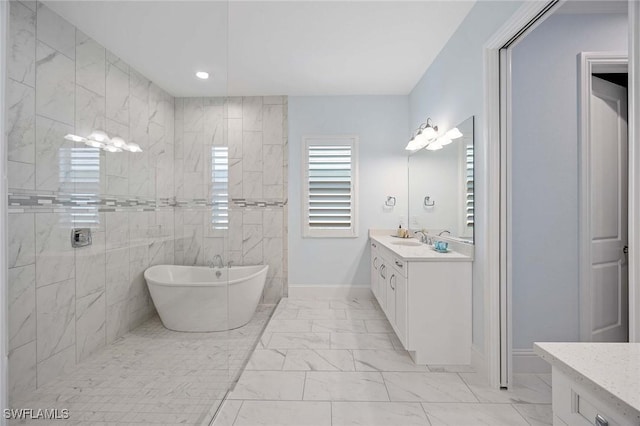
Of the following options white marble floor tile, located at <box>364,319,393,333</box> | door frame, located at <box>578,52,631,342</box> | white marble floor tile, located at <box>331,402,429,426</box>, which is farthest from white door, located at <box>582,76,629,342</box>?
white marble floor tile, located at <box>364,319,393,333</box>

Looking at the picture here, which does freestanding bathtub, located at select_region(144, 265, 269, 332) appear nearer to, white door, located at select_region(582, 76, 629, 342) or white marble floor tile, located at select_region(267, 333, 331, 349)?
white marble floor tile, located at select_region(267, 333, 331, 349)

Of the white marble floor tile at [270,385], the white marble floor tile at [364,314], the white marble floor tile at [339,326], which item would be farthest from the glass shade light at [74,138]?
the white marble floor tile at [364,314]

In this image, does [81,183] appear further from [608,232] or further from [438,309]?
[608,232]

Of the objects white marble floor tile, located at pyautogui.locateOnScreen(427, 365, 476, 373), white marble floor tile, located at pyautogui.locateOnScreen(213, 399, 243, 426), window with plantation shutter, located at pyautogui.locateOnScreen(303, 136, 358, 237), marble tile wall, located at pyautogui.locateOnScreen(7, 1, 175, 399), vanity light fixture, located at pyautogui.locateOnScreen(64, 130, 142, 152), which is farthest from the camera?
window with plantation shutter, located at pyautogui.locateOnScreen(303, 136, 358, 237)

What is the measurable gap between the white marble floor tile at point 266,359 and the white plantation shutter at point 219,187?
1.15 metres

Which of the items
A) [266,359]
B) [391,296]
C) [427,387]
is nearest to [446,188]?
[391,296]

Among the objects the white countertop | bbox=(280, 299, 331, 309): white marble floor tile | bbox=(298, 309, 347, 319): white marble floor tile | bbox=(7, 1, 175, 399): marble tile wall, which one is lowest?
bbox=(298, 309, 347, 319): white marble floor tile

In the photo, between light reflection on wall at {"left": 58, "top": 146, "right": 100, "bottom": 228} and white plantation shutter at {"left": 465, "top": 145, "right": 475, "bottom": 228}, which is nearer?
light reflection on wall at {"left": 58, "top": 146, "right": 100, "bottom": 228}

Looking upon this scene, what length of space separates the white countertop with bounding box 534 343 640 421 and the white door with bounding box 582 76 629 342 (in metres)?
1.83

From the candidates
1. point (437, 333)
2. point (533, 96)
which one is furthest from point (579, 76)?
point (437, 333)

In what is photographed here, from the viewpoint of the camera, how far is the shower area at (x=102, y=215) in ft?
2.52

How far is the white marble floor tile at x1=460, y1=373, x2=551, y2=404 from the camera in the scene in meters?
1.90

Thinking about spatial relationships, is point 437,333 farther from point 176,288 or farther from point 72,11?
point 72,11

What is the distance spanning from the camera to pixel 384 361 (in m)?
2.41
